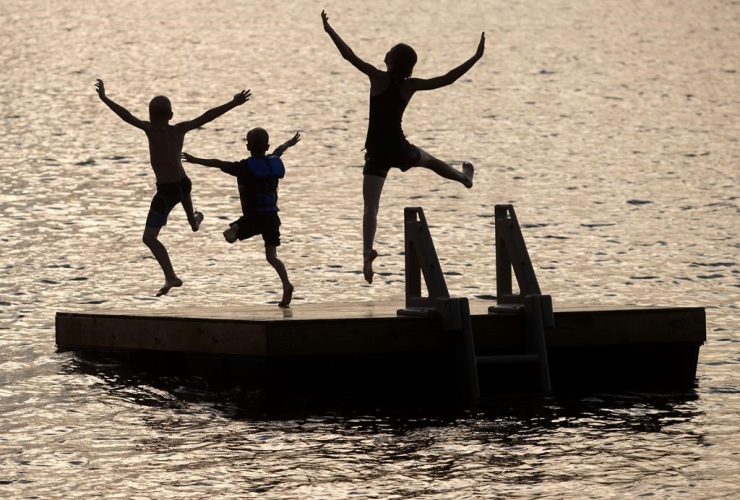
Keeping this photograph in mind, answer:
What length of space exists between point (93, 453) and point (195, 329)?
2.94 m

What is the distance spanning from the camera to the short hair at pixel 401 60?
16.4m

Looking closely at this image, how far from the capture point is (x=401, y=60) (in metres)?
16.5

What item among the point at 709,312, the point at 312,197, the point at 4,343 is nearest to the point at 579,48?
the point at 312,197

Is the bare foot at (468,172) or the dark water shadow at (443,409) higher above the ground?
→ the bare foot at (468,172)

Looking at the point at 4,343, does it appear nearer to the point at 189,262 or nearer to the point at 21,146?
the point at 189,262

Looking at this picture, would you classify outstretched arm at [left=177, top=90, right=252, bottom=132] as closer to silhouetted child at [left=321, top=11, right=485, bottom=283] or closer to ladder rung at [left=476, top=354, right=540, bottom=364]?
silhouetted child at [left=321, top=11, right=485, bottom=283]

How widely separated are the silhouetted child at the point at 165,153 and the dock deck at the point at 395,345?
3.17 ft

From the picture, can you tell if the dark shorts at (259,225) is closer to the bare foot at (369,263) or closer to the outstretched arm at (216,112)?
the outstretched arm at (216,112)

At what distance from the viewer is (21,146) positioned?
5609 cm

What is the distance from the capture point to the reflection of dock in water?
1634cm

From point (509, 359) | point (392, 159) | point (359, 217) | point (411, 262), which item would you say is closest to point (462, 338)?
point (509, 359)

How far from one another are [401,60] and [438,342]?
3.05 m

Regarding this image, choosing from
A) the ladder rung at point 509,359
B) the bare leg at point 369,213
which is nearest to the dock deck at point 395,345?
the ladder rung at point 509,359

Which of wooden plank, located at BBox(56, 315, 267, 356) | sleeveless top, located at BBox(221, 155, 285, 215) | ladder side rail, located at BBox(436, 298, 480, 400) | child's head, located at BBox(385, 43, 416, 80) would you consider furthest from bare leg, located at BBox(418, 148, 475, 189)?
wooden plank, located at BBox(56, 315, 267, 356)
